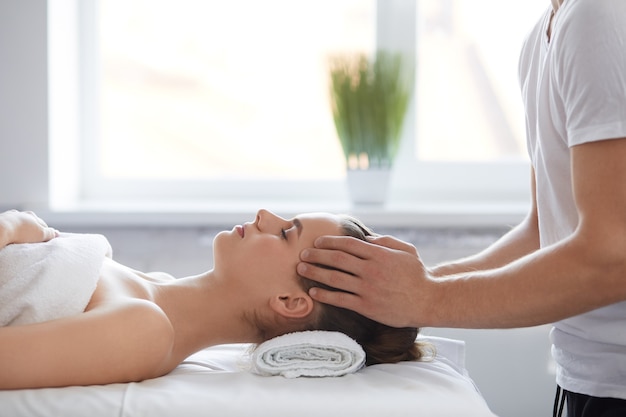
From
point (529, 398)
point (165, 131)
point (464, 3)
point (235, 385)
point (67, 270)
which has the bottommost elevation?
point (529, 398)

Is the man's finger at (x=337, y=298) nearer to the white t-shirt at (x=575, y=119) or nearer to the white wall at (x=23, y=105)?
the white t-shirt at (x=575, y=119)

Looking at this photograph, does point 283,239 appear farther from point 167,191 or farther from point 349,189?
point 167,191

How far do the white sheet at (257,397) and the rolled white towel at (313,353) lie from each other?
33mm

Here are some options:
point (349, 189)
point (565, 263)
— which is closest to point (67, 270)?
point (565, 263)

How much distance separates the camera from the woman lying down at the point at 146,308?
4.60ft

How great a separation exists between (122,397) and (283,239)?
510 millimetres

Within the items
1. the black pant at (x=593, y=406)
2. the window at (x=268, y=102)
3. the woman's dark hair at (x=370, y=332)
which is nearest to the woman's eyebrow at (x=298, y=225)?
the woman's dark hair at (x=370, y=332)

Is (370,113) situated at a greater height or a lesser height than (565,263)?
greater

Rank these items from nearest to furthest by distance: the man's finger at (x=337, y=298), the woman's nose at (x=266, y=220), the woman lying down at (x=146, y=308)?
1. the woman lying down at (x=146, y=308)
2. the man's finger at (x=337, y=298)
3. the woman's nose at (x=266, y=220)

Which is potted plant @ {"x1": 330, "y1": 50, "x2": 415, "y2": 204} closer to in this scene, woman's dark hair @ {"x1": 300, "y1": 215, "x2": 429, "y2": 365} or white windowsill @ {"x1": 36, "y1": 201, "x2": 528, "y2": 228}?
white windowsill @ {"x1": 36, "y1": 201, "x2": 528, "y2": 228}

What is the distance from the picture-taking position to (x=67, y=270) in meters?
1.54

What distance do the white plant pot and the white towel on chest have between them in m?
1.24

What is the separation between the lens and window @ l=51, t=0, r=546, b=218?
2.95 metres

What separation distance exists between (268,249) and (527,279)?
1.81 feet
